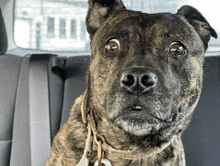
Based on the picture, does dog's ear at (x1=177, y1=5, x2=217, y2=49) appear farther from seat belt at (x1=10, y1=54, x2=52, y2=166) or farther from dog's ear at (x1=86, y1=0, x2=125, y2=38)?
seat belt at (x1=10, y1=54, x2=52, y2=166)

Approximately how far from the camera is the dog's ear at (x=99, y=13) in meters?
1.80

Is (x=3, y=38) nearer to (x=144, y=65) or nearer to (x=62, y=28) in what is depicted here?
(x=62, y=28)

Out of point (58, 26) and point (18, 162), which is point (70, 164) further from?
point (58, 26)

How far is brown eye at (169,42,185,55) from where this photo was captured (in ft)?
5.01

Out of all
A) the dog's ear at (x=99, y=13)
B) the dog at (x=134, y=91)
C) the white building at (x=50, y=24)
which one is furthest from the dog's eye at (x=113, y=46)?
the white building at (x=50, y=24)

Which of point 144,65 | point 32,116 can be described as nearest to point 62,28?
point 32,116

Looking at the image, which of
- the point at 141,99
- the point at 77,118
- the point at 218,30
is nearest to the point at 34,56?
the point at 77,118

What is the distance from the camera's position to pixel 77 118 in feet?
5.94

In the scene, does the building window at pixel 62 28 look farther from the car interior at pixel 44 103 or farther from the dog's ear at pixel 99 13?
the dog's ear at pixel 99 13

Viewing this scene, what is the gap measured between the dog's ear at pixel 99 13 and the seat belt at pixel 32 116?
0.74 meters

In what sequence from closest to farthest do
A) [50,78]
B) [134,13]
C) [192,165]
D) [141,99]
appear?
[141,99] < [134,13] < [192,165] < [50,78]

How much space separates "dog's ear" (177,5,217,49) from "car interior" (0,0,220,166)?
526mm

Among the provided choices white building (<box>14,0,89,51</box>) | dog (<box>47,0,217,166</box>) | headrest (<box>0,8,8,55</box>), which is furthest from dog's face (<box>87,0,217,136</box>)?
headrest (<box>0,8,8,55</box>)

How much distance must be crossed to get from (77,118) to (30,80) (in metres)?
0.77
